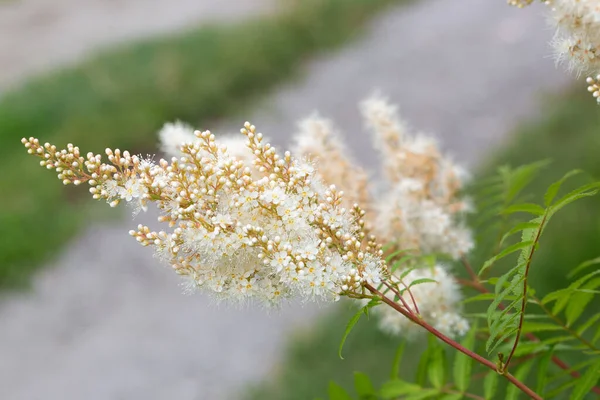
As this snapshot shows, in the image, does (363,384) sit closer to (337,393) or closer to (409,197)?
(337,393)

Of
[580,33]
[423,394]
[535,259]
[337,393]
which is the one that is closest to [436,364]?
[423,394]

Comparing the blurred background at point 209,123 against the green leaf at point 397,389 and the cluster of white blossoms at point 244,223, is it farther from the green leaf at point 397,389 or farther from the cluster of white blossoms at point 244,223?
the cluster of white blossoms at point 244,223

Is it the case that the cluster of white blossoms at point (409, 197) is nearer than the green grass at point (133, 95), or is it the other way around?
the cluster of white blossoms at point (409, 197)

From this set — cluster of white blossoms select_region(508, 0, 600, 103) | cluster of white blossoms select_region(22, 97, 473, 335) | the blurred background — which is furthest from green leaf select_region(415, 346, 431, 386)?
the blurred background

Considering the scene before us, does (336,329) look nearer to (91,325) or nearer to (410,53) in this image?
(91,325)

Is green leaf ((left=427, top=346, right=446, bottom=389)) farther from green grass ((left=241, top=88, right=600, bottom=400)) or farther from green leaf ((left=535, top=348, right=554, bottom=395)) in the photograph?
green grass ((left=241, top=88, right=600, bottom=400))

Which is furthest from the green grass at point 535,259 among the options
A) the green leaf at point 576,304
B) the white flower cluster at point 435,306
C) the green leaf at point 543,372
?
the green leaf at point 543,372
